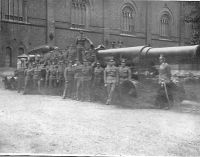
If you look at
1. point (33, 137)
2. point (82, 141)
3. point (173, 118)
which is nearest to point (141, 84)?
point (173, 118)

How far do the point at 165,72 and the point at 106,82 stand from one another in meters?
1.69

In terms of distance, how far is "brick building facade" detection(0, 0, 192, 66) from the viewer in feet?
17.6

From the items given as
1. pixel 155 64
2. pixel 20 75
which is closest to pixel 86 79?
pixel 20 75

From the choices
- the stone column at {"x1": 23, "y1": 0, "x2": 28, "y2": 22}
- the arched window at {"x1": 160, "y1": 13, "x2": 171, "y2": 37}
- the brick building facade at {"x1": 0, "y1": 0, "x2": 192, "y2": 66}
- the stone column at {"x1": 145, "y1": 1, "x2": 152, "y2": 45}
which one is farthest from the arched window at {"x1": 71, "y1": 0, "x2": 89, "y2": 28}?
the arched window at {"x1": 160, "y1": 13, "x2": 171, "y2": 37}

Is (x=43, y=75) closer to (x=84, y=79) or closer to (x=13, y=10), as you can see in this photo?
(x=84, y=79)

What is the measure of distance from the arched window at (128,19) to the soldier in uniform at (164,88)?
0.77 meters

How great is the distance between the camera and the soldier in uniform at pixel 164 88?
5.60 m

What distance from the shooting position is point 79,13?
6.11 metres

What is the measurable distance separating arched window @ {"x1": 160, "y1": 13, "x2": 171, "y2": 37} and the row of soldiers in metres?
1.12

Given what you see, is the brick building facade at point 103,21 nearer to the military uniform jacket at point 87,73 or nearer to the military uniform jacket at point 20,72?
the military uniform jacket at point 20,72

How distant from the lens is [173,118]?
506 centimetres

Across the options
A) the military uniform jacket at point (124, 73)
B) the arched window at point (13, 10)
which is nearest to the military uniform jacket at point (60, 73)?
the military uniform jacket at point (124, 73)

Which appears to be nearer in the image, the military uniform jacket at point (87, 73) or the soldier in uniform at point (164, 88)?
the soldier in uniform at point (164, 88)

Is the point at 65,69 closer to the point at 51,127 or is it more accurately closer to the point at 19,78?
the point at 19,78
